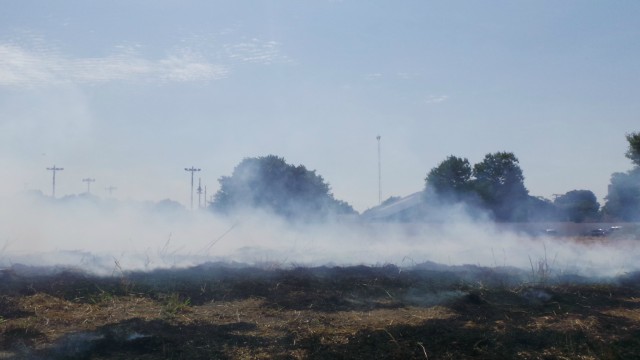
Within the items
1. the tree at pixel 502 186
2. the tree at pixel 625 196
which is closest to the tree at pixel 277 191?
the tree at pixel 502 186

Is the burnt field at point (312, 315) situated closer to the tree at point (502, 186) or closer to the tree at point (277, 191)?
the tree at point (277, 191)

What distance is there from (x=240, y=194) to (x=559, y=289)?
910 inches

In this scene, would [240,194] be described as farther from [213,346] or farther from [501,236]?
[213,346]

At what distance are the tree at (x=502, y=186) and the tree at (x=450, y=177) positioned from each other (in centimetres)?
75

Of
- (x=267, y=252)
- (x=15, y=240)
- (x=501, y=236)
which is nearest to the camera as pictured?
(x=267, y=252)

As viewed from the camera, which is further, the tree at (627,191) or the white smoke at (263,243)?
the tree at (627,191)

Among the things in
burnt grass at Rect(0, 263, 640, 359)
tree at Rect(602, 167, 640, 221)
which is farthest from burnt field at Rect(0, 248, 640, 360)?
tree at Rect(602, 167, 640, 221)

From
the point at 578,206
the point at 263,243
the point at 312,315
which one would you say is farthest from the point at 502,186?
the point at 312,315

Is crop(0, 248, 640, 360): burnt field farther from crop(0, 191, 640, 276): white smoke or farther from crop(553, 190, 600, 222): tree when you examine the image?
crop(553, 190, 600, 222): tree

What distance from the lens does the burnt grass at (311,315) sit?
22.1 ft

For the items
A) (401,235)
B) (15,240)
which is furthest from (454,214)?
(15,240)

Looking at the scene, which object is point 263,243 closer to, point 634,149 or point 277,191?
point 277,191

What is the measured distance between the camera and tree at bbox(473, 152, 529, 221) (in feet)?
106

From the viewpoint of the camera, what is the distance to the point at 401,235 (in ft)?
83.4
